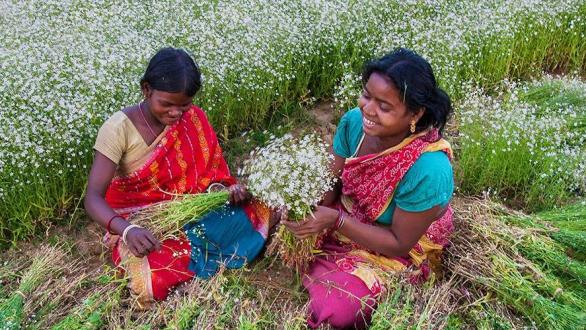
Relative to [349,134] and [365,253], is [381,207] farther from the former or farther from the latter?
[349,134]

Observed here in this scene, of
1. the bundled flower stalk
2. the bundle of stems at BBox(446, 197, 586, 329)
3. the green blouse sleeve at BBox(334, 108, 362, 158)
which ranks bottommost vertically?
the bundle of stems at BBox(446, 197, 586, 329)

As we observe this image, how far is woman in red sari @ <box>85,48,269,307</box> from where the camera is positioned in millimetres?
2936

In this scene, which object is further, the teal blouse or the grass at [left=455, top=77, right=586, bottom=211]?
the grass at [left=455, top=77, right=586, bottom=211]

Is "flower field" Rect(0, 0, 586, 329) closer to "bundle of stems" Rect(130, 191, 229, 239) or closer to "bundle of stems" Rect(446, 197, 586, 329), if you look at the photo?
"bundle of stems" Rect(446, 197, 586, 329)

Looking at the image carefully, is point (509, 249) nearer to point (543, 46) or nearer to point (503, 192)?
point (503, 192)

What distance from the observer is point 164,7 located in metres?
5.23

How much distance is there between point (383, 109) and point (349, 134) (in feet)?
1.54

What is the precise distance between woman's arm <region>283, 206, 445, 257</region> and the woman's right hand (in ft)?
2.15

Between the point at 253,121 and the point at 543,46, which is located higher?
the point at 543,46

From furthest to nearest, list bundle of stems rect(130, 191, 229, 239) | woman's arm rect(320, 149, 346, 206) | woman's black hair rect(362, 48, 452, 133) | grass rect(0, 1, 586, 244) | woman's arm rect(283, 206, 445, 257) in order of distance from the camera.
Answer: grass rect(0, 1, 586, 244)
woman's arm rect(320, 149, 346, 206)
bundle of stems rect(130, 191, 229, 239)
woman's arm rect(283, 206, 445, 257)
woman's black hair rect(362, 48, 452, 133)

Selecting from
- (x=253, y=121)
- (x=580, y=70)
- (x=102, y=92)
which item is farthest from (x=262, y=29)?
(x=580, y=70)

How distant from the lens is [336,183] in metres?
3.30

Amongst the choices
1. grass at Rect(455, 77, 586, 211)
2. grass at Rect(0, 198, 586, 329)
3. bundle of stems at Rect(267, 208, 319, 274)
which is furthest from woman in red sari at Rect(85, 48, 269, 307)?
grass at Rect(455, 77, 586, 211)

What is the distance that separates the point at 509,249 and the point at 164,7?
3.57 m
